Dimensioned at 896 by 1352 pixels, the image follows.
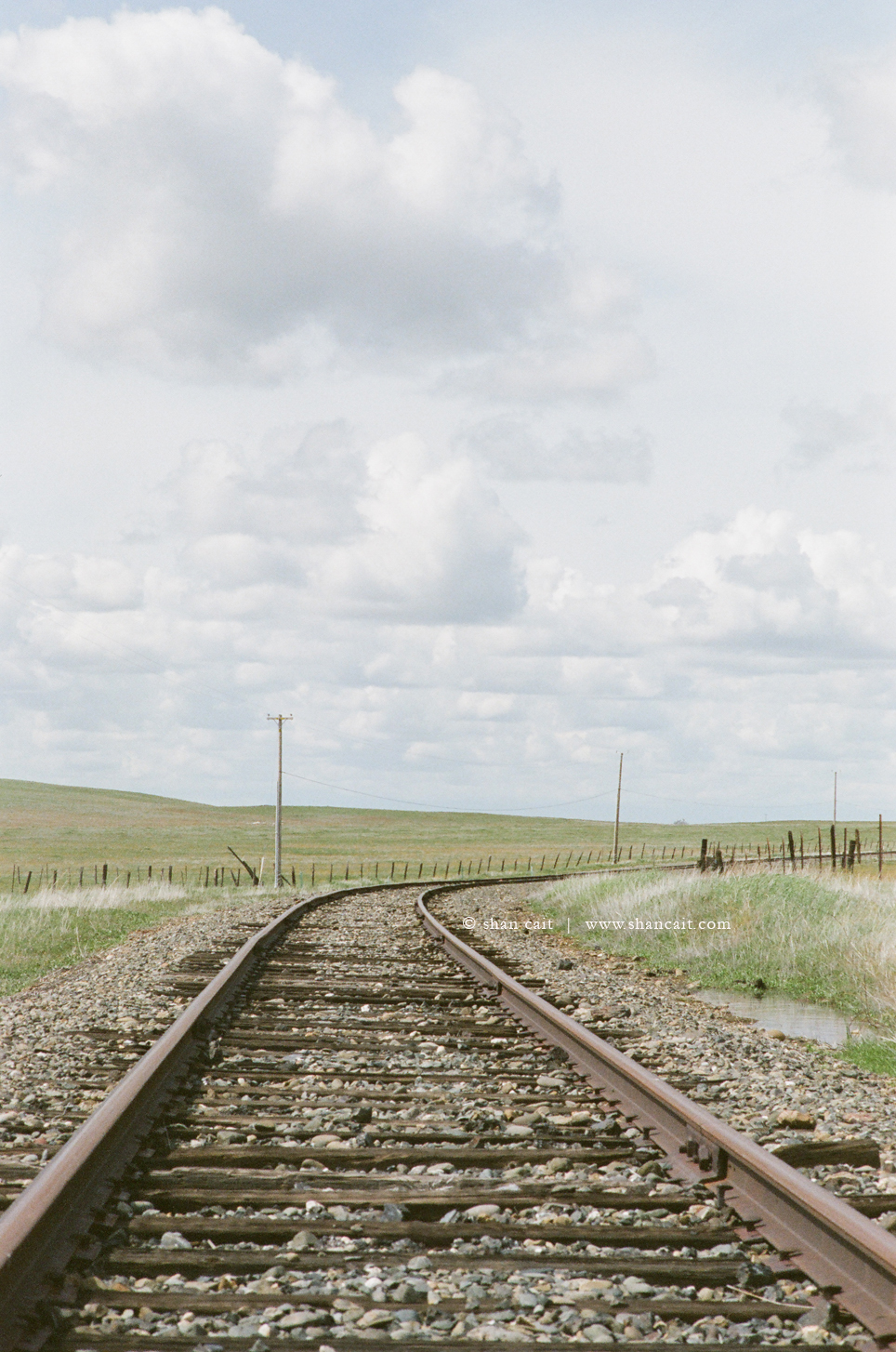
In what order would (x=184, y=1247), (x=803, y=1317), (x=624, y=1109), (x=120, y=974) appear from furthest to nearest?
(x=120, y=974) < (x=624, y=1109) < (x=184, y=1247) < (x=803, y=1317)

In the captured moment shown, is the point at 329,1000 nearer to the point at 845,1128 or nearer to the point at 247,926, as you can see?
the point at 845,1128

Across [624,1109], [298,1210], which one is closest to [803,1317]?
[298,1210]

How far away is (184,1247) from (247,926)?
502 inches

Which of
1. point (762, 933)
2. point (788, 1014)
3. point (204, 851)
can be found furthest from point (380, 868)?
point (788, 1014)

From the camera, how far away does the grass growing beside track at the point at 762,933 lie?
40.1ft

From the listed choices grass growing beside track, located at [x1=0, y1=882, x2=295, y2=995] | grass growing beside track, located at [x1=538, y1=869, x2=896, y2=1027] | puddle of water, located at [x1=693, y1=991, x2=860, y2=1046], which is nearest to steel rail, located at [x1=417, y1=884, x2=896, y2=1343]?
puddle of water, located at [x1=693, y1=991, x2=860, y2=1046]

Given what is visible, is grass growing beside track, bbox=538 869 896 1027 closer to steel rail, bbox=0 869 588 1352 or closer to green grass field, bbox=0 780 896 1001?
green grass field, bbox=0 780 896 1001

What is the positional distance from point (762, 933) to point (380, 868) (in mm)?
55771

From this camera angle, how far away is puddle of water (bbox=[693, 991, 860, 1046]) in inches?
396

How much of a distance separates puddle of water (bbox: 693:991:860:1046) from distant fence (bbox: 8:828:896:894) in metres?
20.8

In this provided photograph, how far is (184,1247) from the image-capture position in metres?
3.58

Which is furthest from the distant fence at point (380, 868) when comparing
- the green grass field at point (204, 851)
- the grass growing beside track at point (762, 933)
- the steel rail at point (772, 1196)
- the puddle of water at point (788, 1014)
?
the steel rail at point (772, 1196)

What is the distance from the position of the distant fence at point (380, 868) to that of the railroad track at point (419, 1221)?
92.0 feet

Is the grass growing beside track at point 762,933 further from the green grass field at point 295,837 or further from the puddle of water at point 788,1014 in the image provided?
the green grass field at point 295,837
